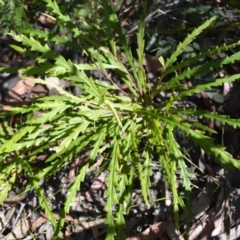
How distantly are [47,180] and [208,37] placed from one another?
1270 mm

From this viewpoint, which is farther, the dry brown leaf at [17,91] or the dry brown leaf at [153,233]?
the dry brown leaf at [17,91]

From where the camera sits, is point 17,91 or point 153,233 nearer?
point 153,233

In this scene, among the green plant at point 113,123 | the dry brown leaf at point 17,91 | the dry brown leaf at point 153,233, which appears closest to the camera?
the green plant at point 113,123

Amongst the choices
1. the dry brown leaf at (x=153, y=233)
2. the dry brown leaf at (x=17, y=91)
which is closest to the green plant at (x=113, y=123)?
the dry brown leaf at (x=153, y=233)

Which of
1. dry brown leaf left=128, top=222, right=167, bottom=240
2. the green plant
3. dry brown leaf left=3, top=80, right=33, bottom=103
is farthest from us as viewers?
dry brown leaf left=3, top=80, right=33, bottom=103

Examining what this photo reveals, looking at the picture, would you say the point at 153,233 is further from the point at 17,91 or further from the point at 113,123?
the point at 17,91

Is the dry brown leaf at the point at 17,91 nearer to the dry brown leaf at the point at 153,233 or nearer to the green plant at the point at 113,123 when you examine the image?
the green plant at the point at 113,123

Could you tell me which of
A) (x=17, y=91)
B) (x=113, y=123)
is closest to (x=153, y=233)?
(x=113, y=123)

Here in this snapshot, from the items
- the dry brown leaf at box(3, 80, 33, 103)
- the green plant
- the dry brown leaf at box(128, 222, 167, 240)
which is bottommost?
the dry brown leaf at box(128, 222, 167, 240)

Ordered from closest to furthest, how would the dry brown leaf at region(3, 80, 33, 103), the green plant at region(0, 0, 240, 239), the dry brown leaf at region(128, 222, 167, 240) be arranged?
the green plant at region(0, 0, 240, 239) → the dry brown leaf at region(128, 222, 167, 240) → the dry brown leaf at region(3, 80, 33, 103)

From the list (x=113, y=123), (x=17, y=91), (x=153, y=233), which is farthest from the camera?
(x=17, y=91)

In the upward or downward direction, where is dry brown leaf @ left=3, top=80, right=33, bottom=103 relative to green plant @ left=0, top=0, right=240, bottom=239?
downward

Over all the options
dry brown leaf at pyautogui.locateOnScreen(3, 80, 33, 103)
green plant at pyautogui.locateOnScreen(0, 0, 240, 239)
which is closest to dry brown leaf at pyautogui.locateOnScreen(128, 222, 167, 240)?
green plant at pyautogui.locateOnScreen(0, 0, 240, 239)

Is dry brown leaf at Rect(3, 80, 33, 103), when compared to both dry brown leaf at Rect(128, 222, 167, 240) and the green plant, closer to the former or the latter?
the green plant
